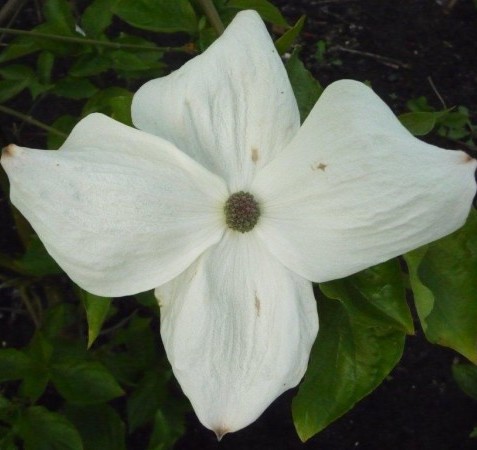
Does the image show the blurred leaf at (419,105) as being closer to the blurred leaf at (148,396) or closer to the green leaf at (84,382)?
the blurred leaf at (148,396)

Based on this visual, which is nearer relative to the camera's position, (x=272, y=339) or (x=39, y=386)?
(x=272, y=339)

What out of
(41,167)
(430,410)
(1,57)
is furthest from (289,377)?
(430,410)

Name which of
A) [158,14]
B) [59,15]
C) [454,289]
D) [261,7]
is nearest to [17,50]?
[59,15]

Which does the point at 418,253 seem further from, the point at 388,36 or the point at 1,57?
the point at 388,36

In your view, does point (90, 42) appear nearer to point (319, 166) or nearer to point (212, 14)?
point (212, 14)

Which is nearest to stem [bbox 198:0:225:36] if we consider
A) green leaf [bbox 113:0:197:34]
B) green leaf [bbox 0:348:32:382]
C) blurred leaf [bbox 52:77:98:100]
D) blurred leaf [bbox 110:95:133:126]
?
green leaf [bbox 113:0:197:34]
